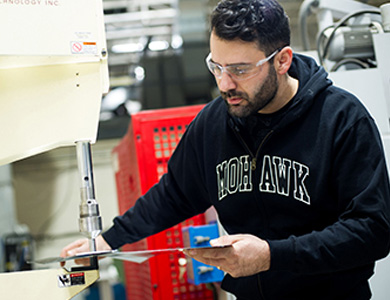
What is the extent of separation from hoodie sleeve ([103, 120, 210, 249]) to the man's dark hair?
1.43ft

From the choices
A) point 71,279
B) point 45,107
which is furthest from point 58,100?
point 71,279

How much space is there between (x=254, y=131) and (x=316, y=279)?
1.52 feet

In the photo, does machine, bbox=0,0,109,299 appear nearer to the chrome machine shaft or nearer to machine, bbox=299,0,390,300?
the chrome machine shaft

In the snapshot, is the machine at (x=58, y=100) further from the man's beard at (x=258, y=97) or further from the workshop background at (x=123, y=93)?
the workshop background at (x=123, y=93)

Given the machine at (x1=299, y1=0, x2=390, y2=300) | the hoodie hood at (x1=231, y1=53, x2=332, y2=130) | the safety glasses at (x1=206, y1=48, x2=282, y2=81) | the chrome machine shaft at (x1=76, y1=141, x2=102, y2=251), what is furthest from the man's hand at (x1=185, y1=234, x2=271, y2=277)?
the machine at (x1=299, y1=0, x2=390, y2=300)

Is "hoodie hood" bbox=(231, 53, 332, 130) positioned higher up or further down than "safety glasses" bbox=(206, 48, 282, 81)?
further down

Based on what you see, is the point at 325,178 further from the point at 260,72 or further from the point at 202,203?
the point at 202,203

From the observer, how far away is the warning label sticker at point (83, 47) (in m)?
1.25

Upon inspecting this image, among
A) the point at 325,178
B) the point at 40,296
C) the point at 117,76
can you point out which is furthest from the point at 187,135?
the point at 117,76

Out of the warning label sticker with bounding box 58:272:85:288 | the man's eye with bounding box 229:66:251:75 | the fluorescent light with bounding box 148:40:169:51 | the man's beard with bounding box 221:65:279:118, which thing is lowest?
the warning label sticker with bounding box 58:272:85:288

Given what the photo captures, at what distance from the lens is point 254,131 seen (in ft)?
5.01

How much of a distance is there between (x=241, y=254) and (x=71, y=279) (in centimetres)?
44

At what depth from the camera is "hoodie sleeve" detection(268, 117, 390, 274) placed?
4.05 feet

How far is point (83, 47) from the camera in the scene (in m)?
1.26
